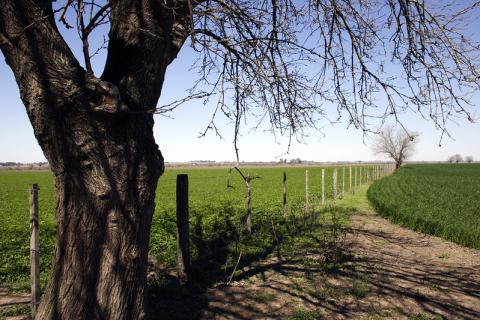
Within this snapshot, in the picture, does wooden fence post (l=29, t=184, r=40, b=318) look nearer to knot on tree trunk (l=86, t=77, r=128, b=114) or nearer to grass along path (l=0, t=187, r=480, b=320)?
grass along path (l=0, t=187, r=480, b=320)

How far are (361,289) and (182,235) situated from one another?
2633 millimetres

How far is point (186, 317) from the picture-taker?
14.9ft

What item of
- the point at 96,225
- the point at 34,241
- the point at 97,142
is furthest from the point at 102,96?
the point at 34,241

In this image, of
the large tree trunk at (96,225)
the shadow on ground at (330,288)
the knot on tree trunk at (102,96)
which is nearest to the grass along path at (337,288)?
the shadow on ground at (330,288)

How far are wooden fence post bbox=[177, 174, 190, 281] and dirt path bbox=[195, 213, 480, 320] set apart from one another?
1.97ft

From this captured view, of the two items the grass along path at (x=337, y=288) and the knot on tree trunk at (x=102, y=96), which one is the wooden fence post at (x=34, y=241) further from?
the knot on tree trunk at (x=102, y=96)

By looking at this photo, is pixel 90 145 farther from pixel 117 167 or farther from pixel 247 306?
pixel 247 306

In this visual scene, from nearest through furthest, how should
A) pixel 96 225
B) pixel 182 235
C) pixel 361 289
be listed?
1. pixel 96 225
2. pixel 361 289
3. pixel 182 235

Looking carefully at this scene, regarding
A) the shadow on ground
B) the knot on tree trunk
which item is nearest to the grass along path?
the shadow on ground

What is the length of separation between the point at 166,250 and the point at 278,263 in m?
2.42

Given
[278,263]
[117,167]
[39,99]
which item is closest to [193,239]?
[278,263]

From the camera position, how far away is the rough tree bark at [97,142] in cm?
323

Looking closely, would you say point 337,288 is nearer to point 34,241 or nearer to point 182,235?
point 182,235

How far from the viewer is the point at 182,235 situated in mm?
5891
